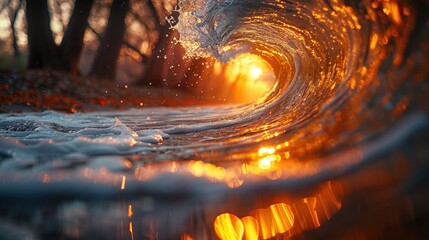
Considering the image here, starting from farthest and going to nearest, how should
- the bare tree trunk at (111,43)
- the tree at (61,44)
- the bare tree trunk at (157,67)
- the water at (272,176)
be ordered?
the bare tree trunk at (157,67), the bare tree trunk at (111,43), the tree at (61,44), the water at (272,176)

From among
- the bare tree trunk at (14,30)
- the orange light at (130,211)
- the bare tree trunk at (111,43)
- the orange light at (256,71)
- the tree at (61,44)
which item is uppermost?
the bare tree trunk at (14,30)

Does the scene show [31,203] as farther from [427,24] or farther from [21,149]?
[427,24]

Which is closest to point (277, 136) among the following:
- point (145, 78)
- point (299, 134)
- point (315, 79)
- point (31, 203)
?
point (299, 134)

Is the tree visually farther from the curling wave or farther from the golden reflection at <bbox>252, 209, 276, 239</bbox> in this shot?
the golden reflection at <bbox>252, 209, 276, 239</bbox>

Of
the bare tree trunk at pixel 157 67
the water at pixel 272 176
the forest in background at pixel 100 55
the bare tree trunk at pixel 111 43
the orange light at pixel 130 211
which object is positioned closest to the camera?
the water at pixel 272 176

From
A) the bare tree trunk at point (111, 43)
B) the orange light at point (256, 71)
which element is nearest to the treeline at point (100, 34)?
the bare tree trunk at point (111, 43)

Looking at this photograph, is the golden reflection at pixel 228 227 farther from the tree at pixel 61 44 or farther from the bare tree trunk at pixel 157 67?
the bare tree trunk at pixel 157 67

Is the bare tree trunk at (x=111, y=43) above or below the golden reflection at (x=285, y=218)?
above
